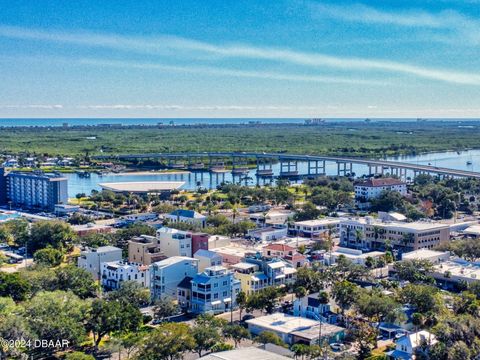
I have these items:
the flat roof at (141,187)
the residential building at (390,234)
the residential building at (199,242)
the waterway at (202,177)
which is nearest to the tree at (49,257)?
the residential building at (199,242)

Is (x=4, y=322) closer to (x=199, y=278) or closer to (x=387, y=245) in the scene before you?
(x=199, y=278)

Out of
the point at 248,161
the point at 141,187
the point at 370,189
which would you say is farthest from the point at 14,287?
the point at 248,161

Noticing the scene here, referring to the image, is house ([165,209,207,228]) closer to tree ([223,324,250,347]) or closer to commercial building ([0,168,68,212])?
commercial building ([0,168,68,212])

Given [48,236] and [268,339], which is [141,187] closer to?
[48,236]

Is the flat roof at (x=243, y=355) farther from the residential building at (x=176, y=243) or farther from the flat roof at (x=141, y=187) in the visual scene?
the flat roof at (x=141, y=187)

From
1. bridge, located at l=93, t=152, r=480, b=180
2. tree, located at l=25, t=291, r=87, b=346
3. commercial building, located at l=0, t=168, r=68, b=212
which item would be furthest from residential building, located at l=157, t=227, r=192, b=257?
bridge, located at l=93, t=152, r=480, b=180
